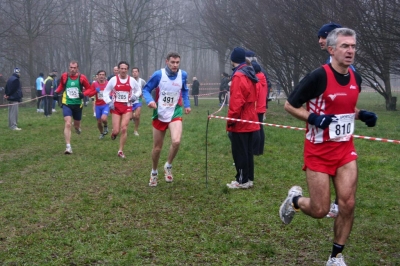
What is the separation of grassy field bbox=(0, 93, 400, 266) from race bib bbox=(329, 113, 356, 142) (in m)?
1.20

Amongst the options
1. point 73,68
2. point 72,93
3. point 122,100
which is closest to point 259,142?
point 122,100

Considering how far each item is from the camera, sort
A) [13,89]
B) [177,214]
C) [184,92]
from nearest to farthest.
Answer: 1. [177,214]
2. [184,92]
3. [13,89]

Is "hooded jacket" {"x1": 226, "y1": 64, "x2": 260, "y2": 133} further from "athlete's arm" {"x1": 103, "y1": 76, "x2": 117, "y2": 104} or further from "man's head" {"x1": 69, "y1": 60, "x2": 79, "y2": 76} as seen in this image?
"man's head" {"x1": 69, "y1": 60, "x2": 79, "y2": 76}

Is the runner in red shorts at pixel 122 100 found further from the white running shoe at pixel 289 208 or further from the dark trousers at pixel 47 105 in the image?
the dark trousers at pixel 47 105

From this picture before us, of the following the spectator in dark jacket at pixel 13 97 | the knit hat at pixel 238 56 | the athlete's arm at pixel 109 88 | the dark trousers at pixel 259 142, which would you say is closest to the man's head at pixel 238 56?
the knit hat at pixel 238 56

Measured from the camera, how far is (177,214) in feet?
21.1

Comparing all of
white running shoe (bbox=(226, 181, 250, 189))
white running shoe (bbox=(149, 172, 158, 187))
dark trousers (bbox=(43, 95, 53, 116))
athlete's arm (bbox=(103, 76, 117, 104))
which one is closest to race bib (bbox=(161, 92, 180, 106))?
white running shoe (bbox=(149, 172, 158, 187))

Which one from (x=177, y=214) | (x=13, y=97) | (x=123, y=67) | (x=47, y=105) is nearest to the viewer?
(x=177, y=214)

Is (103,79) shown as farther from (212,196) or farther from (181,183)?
(212,196)

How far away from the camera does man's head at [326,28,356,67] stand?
14.4ft

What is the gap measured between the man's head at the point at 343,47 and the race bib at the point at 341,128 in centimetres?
46

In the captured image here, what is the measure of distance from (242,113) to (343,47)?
3.49 metres

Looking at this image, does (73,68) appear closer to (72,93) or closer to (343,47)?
(72,93)

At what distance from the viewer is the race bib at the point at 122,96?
11.1 meters
